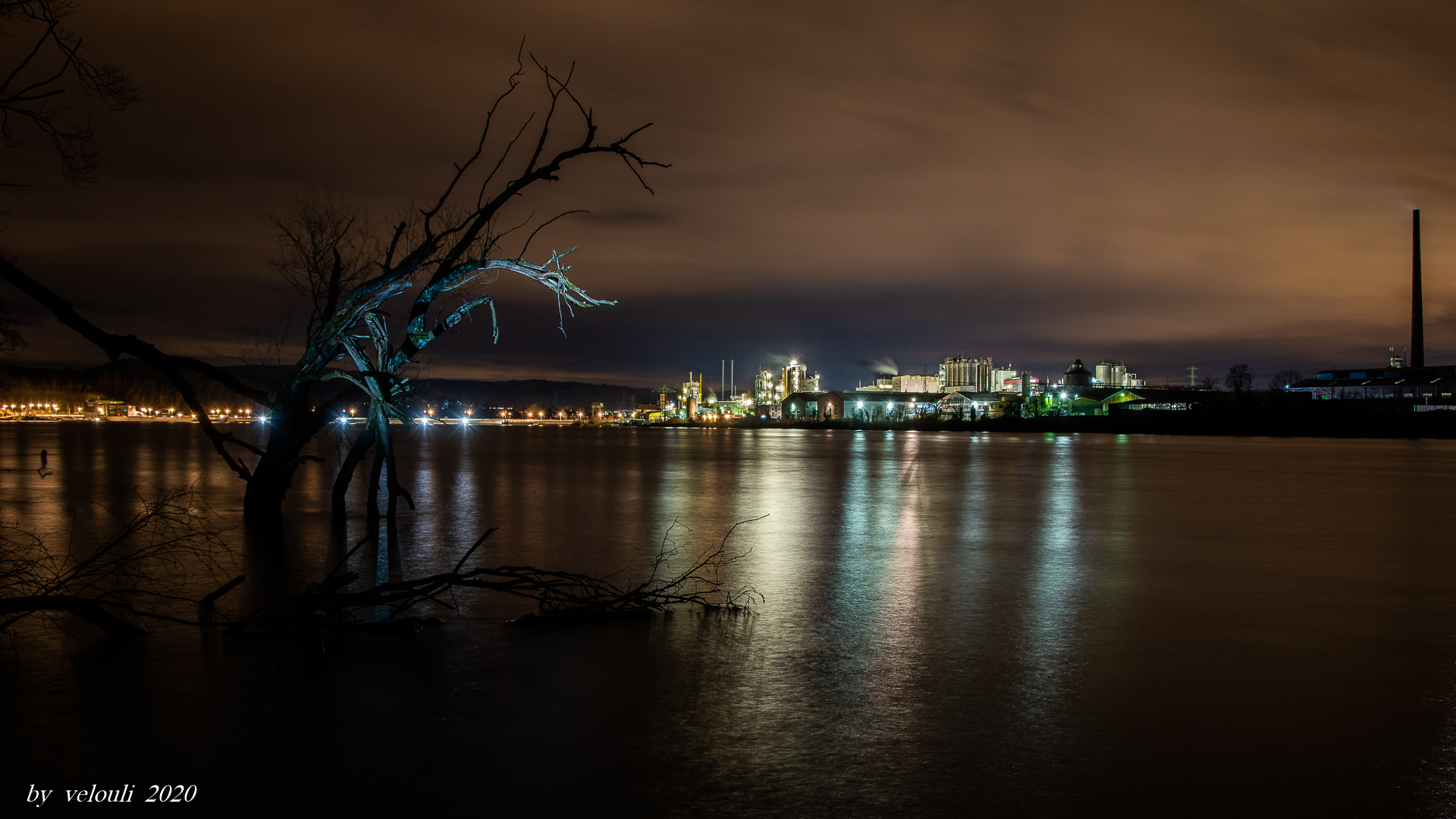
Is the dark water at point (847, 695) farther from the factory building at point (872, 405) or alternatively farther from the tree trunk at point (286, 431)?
the factory building at point (872, 405)

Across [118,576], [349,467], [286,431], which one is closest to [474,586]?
[118,576]

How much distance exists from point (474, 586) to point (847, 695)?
5.04 meters

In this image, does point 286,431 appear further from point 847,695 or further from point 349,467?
point 847,695

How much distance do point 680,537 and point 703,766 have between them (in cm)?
1129

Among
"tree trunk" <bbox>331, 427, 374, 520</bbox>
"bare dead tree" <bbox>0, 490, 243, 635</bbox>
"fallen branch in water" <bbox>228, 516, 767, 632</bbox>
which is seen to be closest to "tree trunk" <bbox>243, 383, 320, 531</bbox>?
"tree trunk" <bbox>331, 427, 374, 520</bbox>

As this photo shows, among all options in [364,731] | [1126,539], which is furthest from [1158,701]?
[1126,539]

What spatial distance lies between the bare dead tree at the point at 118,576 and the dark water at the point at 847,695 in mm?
486

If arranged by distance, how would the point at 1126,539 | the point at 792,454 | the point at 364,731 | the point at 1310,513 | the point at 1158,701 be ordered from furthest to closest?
the point at 792,454 → the point at 1310,513 → the point at 1126,539 → the point at 1158,701 → the point at 364,731

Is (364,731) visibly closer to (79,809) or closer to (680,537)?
(79,809)

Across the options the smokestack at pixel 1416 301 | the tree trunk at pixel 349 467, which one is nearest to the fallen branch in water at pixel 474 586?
the tree trunk at pixel 349 467

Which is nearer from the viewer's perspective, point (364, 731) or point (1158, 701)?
point (364, 731)

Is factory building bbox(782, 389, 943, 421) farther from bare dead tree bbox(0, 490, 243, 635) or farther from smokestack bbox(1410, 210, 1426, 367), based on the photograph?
bare dead tree bbox(0, 490, 243, 635)

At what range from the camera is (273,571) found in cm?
1334

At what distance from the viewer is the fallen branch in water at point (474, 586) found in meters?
8.59
